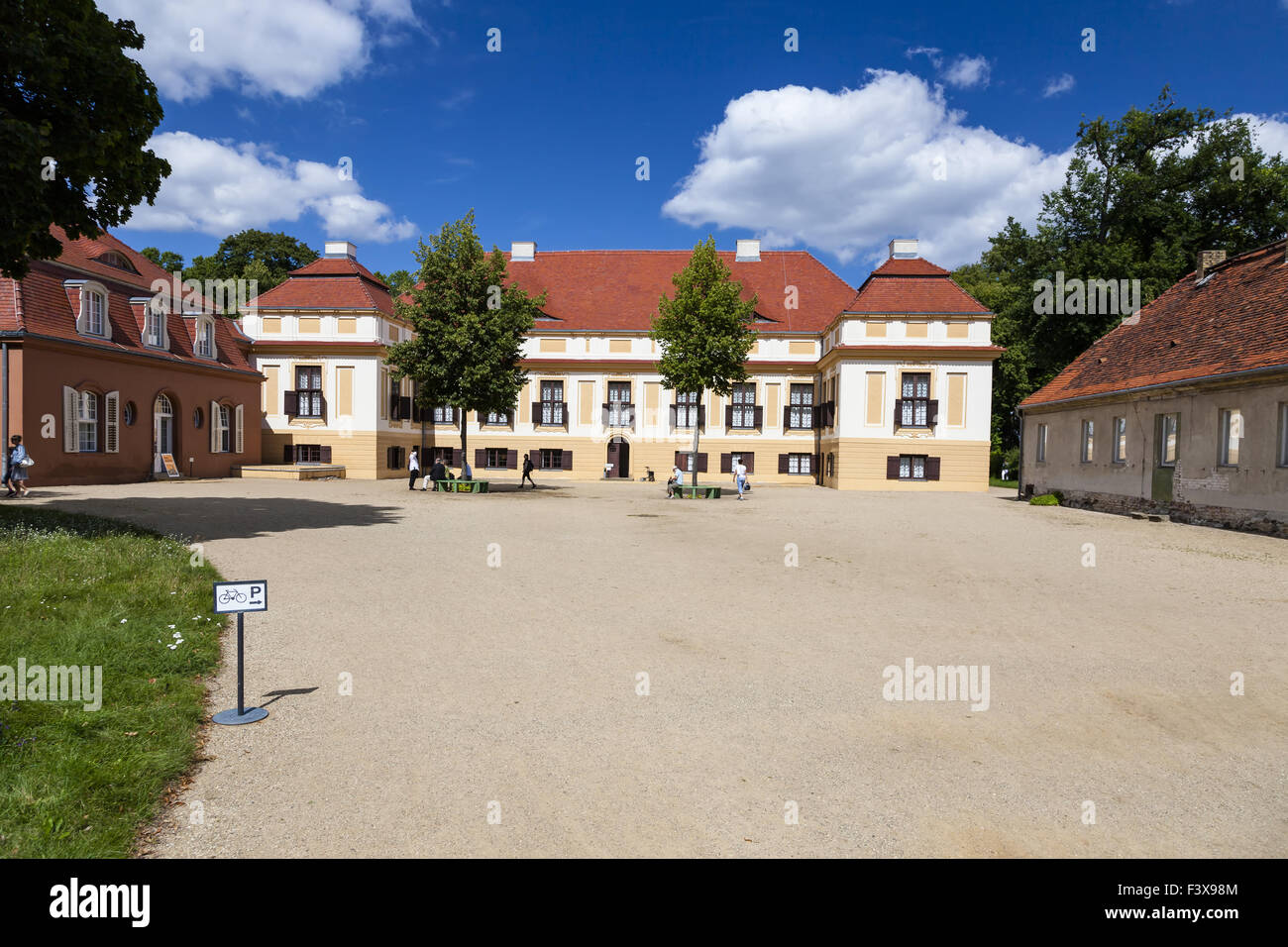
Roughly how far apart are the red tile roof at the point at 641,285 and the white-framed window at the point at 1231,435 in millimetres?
25240

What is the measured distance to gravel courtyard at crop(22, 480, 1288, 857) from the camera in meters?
3.71

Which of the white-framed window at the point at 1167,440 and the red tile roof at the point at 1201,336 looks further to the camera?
the white-framed window at the point at 1167,440

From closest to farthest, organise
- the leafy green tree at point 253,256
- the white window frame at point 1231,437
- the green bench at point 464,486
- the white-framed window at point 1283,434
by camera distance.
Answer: the white-framed window at point 1283,434 < the white window frame at point 1231,437 < the green bench at point 464,486 < the leafy green tree at point 253,256

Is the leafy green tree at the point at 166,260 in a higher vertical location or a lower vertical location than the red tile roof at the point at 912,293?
higher

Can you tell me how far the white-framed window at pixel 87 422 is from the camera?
26.1 metres

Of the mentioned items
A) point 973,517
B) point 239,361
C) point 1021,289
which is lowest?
point 973,517

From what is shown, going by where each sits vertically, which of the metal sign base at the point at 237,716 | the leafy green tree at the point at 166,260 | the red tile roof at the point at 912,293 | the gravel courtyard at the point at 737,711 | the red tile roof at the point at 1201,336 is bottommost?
the gravel courtyard at the point at 737,711

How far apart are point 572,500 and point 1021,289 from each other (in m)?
28.7

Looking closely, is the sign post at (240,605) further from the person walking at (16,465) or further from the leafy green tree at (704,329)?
the leafy green tree at (704,329)

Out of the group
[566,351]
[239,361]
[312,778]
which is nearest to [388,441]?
[239,361]

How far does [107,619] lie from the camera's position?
683 cm

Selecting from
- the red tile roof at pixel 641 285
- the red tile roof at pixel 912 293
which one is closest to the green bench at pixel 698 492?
the red tile roof at pixel 912 293
